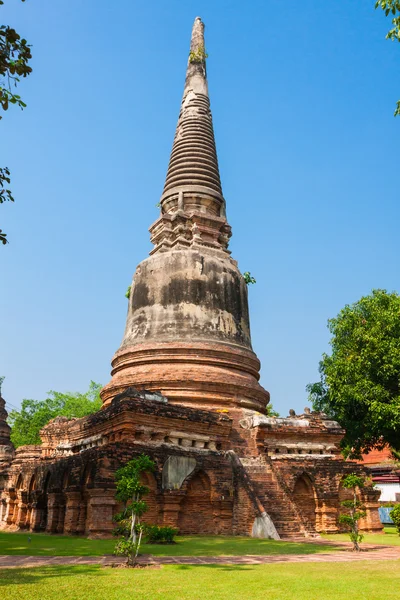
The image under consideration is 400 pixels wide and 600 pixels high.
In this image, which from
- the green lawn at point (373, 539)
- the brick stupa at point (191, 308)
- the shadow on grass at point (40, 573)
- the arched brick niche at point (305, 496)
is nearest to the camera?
the shadow on grass at point (40, 573)

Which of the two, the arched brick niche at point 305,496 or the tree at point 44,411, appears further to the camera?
the tree at point 44,411

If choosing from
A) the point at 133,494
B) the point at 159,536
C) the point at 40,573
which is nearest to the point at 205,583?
the point at 40,573

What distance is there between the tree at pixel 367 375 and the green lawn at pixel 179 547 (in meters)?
11.3

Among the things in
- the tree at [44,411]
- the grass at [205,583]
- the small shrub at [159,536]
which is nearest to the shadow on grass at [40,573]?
the grass at [205,583]

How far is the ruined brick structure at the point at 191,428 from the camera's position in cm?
1362

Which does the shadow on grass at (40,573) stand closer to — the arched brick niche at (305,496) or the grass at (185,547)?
the grass at (185,547)

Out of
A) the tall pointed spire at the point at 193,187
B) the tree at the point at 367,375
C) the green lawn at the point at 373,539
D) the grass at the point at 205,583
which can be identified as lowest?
the grass at the point at 205,583

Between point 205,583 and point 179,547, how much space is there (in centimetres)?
451

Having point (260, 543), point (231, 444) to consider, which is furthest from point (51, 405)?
point (260, 543)

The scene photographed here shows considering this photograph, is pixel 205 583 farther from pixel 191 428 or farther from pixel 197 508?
pixel 191 428

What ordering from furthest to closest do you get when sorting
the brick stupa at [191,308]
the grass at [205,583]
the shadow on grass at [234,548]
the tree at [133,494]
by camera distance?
the brick stupa at [191,308], the shadow on grass at [234,548], the tree at [133,494], the grass at [205,583]

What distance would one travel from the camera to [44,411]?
46.7m

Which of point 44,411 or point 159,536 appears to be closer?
point 159,536

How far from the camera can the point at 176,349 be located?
18.7 meters
